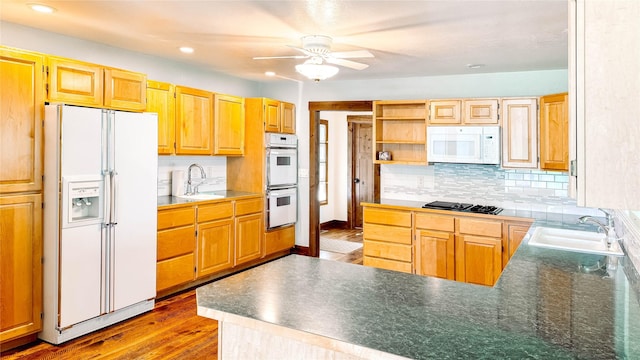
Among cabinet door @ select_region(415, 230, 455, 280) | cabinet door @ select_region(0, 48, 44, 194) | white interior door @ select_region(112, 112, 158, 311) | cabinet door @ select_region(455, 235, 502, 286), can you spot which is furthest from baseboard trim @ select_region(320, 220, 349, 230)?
cabinet door @ select_region(0, 48, 44, 194)

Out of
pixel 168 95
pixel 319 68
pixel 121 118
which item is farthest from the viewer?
pixel 168 95

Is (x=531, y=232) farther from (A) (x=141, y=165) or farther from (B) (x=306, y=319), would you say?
(A) (x=141, y=165)

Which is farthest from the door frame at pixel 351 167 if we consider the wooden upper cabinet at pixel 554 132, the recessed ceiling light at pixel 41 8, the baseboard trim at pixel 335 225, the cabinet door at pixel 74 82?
the recessed ceiling light at pixel 41 8

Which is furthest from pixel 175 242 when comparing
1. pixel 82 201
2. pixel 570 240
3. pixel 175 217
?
pixel 570 240

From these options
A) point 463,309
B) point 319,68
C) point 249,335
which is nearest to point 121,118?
point 319,68

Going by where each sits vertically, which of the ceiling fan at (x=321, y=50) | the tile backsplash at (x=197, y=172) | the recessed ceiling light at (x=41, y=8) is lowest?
the tile backsplash at (x=197, y=172)

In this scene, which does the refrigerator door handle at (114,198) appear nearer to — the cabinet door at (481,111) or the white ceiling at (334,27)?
the white ceiling at (334,27)

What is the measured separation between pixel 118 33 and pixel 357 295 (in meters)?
2.98

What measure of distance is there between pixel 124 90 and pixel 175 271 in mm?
1716

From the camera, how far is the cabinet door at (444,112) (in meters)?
4.51

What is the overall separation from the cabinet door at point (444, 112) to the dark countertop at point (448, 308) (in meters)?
2.64

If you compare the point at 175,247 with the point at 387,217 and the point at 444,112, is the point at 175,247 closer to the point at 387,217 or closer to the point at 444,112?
the point at 387,217

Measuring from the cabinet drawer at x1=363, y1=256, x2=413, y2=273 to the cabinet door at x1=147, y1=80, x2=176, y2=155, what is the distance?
7.99 ft

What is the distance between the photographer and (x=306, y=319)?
138 centimetres
